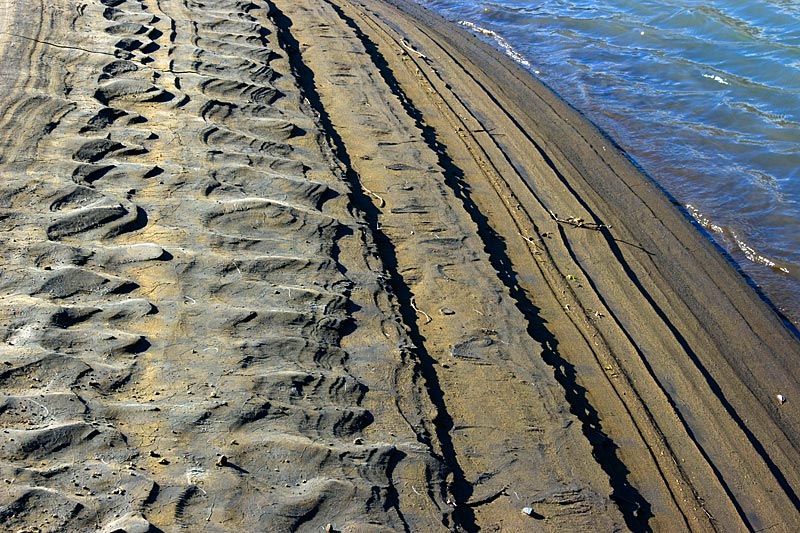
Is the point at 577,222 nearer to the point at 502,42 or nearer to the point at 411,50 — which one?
the point at 411,50

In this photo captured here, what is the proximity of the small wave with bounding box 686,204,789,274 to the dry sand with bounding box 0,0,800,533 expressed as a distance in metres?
0.42

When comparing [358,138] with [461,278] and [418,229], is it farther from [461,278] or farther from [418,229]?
[461,278]

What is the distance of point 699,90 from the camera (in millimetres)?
13078

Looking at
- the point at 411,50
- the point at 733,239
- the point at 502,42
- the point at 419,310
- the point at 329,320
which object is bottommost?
the point at 733,239

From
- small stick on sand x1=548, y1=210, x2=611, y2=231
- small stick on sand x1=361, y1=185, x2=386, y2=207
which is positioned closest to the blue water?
small stick on sand x1=548, y1=210, x2=611, y2=231

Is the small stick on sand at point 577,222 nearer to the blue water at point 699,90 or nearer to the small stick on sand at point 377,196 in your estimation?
the blue water at point 699,90

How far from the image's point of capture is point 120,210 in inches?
228

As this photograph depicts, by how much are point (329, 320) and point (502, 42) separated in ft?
36.2

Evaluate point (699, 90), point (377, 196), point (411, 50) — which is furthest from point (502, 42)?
point (377, 196)

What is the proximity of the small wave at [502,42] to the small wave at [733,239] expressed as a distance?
5180 millimetres

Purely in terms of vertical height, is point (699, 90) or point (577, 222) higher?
point (699, 90)

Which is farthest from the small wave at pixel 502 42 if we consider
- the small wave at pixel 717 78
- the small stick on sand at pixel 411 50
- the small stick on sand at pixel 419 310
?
the small stick on sand at pixel 419 310

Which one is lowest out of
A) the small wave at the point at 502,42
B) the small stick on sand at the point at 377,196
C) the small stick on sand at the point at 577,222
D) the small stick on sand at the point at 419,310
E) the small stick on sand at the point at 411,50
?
the small stick on sand at the point at 577,222

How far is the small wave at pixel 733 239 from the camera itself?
8670mm
